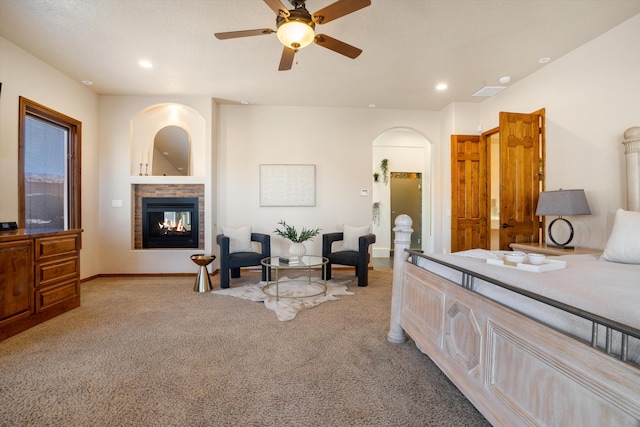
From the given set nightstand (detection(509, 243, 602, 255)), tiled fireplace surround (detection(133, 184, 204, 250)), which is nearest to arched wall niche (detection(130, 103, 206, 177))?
tiled fireplace surround (detection(133, 184, 204, 250))

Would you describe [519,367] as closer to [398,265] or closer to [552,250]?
[398,265]

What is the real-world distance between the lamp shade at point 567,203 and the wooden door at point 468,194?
5.55 ft

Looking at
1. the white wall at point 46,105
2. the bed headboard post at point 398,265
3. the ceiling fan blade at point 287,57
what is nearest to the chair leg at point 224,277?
the white wall at point 46,105

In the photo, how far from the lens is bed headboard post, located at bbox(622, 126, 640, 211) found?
245 cm

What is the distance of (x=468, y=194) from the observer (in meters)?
4.68

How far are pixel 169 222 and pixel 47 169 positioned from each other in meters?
1.63

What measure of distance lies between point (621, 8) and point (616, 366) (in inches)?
132

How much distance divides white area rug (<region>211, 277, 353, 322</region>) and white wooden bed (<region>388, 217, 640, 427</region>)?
58.3 inches

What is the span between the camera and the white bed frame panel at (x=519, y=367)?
78 cm

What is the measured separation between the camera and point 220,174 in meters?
4.93

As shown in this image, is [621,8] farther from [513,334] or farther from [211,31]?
[211,31]

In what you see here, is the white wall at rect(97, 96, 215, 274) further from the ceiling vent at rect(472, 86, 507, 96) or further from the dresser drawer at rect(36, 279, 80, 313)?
the ceiling vent at rect(472, 86, 507, 96)

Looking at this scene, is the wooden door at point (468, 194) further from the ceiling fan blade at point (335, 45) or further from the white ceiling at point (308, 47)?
the ceiling fan blade at point (335, 45)

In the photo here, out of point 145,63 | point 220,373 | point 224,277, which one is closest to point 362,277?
point 224,277
